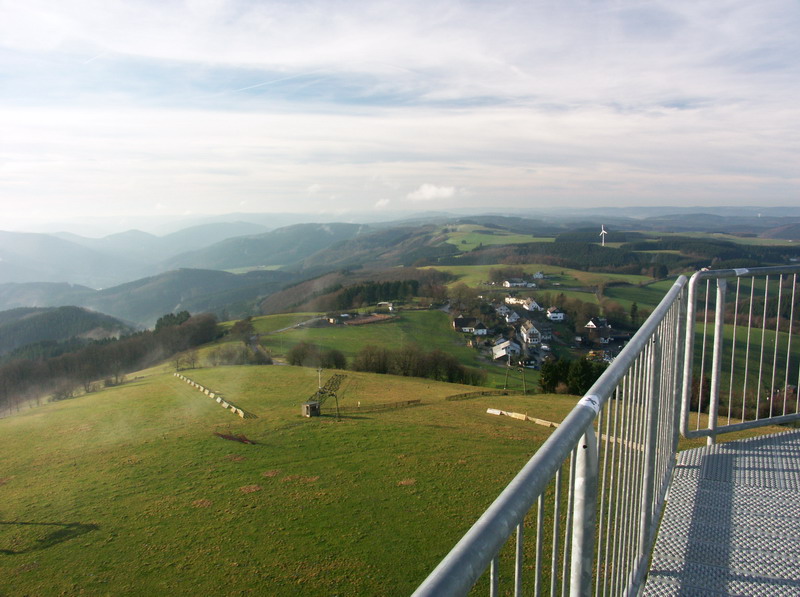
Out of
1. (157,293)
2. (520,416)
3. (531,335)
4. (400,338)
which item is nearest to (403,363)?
(400,338)

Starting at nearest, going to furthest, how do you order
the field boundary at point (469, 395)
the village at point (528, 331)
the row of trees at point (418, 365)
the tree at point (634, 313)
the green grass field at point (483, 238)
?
1. the field boundary at point (469, 395)
2. the tree at point (634, 313)
3. the row of trees at point (418, 365)
4. the village at point (528, 331)
5. the green grass field at point (483, 238)

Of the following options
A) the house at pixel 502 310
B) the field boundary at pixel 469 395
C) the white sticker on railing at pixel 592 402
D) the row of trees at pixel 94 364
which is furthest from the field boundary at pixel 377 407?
the house at pixel 502 310

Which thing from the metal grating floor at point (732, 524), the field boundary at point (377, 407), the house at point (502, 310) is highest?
the metal grating floor at point (732, 524)

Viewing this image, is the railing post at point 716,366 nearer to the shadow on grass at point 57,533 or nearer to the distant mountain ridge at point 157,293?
the shadow on grass at point 57,533

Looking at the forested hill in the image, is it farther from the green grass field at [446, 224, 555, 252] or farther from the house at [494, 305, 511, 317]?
the green grass field at [446, 224, 555, 252]

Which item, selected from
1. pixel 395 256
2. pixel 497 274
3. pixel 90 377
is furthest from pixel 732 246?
pixel 395 256

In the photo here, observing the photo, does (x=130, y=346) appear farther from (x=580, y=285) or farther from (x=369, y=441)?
(x=580, y=285)
